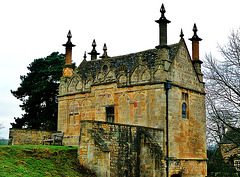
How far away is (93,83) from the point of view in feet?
92.9

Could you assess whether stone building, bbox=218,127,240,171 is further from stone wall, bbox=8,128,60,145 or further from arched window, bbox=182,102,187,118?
stone wall, bbox=8,128,60,145

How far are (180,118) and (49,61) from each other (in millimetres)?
23439

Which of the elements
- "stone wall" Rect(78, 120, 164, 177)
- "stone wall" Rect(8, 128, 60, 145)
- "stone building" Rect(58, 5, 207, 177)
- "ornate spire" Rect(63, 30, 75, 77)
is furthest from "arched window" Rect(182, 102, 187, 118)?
"stone wall" Rect(8, 128, 60, 145)

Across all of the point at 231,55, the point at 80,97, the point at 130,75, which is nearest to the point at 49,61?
the point at 80,97

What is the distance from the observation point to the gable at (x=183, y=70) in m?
25.3

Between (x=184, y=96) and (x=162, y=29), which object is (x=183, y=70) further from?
(x=162, y=29)

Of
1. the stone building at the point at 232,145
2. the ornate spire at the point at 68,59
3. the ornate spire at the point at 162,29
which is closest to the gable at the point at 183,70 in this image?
the ornate spire at the point at 162,29

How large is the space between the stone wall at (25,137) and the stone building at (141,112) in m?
3.14

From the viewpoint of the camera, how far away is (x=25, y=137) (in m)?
25.8

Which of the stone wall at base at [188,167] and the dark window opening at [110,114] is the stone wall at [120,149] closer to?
the stone wall at base at [188,167]

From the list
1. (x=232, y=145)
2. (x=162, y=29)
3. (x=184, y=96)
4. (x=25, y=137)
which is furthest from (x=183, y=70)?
(x=25, y=137)

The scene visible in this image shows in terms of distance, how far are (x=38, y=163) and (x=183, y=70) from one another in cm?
1483

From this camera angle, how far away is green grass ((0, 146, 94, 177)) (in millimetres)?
14773

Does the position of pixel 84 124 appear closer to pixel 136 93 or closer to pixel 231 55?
pixel 136 93
